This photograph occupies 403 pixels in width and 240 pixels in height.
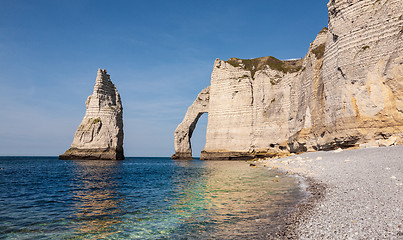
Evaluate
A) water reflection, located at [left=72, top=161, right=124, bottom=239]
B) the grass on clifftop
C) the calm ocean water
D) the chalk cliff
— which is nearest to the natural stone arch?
the grass on clifftop

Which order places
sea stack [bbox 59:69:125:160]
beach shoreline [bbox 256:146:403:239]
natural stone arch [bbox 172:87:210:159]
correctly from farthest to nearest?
natural stone arch [bbox 172:87:210:159], sea stack [bbox 59:69:125:160], beach shoreline [bbox 256:146:403:239]

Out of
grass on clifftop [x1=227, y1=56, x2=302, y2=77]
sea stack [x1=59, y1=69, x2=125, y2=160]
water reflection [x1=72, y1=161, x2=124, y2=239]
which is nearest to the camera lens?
water reflection [x1=72, y1=161, x2=124, y2=239]

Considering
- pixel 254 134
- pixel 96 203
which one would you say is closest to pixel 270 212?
pixel 96 203

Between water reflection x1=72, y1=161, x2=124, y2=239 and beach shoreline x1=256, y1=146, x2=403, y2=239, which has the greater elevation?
beach shoreline x1=256, y1=146, x2=403, y2=239

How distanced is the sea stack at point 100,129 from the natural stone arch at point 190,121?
15.1 m

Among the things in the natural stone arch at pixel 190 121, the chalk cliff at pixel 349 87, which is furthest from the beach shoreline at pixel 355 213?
the natural stone arch at pixel 190 121

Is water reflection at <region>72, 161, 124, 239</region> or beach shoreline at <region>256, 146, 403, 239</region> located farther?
water reflection at <region>72, 161, 124, 239</region>

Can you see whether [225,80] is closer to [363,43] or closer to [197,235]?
[363,43]

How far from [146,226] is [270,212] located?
373cm

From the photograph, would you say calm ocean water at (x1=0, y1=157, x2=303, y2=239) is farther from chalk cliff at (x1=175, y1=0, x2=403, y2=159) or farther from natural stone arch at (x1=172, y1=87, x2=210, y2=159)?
natural stone arch at (x1=172, y1=87, x2=210, y2=159)

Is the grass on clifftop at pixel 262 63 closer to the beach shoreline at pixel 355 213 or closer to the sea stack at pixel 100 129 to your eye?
the sea stack at pixel 100 129

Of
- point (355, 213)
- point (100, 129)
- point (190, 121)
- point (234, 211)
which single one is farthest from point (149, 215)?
point (190, 121)

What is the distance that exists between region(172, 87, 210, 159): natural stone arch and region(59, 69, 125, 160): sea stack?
15.1 meters

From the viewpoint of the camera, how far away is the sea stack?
208ft
